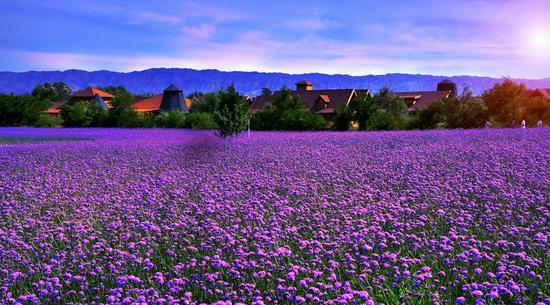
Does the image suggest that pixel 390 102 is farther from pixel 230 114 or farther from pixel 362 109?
pixel 230 114

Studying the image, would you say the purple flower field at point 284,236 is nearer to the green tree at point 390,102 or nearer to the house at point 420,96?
the green tree at point 390,102

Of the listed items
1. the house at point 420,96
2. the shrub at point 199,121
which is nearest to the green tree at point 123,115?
the shrub at point 199,121

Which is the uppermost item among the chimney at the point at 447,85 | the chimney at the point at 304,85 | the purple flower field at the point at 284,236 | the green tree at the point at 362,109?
the chimney at the point at 447,85

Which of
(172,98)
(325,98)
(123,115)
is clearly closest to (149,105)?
(172,98)

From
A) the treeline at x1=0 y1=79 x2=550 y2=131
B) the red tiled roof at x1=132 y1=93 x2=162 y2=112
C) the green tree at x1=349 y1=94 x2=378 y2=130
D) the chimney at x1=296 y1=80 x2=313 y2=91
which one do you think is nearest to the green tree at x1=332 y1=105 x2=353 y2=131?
the treeline at x1=0 y1=79 x2=550 y2=131

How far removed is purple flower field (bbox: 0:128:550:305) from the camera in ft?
11.4

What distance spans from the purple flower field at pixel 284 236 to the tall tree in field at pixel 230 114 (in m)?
10.7

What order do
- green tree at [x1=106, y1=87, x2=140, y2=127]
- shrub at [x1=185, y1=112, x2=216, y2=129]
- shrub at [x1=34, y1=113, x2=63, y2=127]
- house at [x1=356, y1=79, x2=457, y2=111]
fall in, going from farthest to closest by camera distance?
house at [x1=356, y1=79, x2=457, y2=111] → shrub at [x1=34, y1=113, x2=63, y2=127] → green tree at [x1=106, y1=87, x2=140, y2=127] → shrub at [x1=185, y1=112, x2=216, y2=129]

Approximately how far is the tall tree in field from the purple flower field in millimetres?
10715

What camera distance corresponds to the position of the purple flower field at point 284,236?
346cm

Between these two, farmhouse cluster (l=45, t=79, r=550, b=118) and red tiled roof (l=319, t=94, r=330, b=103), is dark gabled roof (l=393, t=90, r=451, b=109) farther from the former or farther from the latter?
red tiled roof (l=319, t=94, r=330, b=103)

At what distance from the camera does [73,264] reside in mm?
4250

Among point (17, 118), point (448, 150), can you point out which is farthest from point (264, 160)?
point (17, 118)

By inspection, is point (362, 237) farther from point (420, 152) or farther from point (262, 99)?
point (262, 99)
